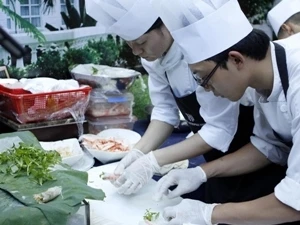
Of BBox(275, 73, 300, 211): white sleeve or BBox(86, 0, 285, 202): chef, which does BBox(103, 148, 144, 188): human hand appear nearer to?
BBox(86, 0, 285, 202): chef

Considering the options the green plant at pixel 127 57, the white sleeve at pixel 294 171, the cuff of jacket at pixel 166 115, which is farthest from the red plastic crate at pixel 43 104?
the white sleeve at pixel 294 171

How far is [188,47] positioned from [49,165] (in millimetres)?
483

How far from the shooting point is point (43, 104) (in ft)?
6.40

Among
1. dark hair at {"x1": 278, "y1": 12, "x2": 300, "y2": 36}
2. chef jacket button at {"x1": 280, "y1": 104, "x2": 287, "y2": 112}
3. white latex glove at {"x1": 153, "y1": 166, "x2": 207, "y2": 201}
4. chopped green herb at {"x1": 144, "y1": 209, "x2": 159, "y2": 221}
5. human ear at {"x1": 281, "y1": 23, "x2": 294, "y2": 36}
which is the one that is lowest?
chopped green herb at {"x1": 144, "y1": 209, "x2": 159, "y2": 221}

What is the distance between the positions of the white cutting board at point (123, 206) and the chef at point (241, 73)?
105mm

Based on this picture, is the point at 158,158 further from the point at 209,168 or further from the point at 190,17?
the point at 190,17

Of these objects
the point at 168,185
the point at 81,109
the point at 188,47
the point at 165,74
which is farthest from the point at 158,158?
the point at 81,109

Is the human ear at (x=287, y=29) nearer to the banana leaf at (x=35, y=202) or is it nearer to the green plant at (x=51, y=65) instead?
the green plant at (x=51, y=65)

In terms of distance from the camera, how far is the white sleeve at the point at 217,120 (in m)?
1.52

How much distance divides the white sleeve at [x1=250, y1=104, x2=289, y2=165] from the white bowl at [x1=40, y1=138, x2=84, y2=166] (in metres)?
0.61

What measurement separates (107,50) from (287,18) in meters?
0.96

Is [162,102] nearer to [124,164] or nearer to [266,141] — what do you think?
[124,164]

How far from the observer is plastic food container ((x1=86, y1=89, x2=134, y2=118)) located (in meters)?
2.14

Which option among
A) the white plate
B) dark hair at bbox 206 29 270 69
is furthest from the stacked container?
dark hair at bbox 206 29 270 69
